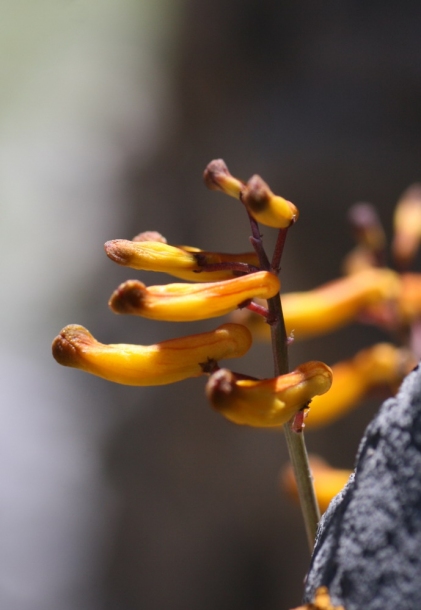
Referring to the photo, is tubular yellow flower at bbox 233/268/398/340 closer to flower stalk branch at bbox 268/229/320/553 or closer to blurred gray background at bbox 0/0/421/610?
flower stalk branch at bbox 268/229/320/553

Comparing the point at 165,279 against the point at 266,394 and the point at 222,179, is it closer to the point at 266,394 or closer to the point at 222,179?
the point at 222,179

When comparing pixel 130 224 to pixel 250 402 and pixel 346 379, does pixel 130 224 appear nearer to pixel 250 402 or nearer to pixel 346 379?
pixel 346 379

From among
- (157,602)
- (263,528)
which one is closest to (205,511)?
(263,528)

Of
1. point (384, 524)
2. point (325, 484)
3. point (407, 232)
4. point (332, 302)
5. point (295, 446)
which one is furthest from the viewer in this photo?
point (407, 232)

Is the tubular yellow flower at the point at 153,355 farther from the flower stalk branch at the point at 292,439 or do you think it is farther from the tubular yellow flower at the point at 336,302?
the tubular yellow flower at the point at 336,302

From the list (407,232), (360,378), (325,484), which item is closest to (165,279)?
(407,232)

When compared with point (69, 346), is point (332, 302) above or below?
Result: above

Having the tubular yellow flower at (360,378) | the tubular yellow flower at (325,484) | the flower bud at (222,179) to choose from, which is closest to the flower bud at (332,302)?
the tubular yellow flower at (360,378)

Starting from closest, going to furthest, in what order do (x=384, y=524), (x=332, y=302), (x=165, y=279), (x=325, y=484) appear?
(x=384, y=524) < (x=325, y=484) < (x=332, y=302) < (x=165, y=279)
